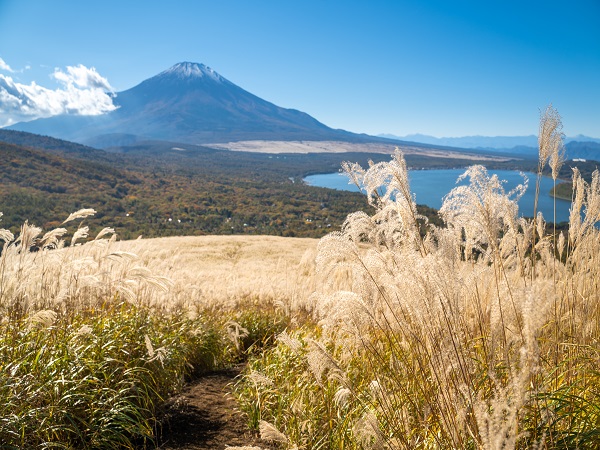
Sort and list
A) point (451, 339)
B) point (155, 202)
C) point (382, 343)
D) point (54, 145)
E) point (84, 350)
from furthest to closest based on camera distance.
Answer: point (54, 145) → point (155, 202) → point (382, 343) → point (84, 350) → point (451, 339)

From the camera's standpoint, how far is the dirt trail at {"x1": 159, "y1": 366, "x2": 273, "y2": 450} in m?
3.89

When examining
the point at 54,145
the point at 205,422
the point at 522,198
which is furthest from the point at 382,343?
the point at 54,145

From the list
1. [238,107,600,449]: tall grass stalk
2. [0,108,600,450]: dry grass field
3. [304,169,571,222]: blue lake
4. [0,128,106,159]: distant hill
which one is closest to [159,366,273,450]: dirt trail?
[0,108,600,450]: dry grass field

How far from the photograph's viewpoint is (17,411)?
10.1 feet

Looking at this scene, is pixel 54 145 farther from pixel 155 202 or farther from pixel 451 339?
pixel 451 339

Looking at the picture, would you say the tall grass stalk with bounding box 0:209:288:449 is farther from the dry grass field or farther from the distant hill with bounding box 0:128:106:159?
the distant hill with bounding box 0:128:106:159

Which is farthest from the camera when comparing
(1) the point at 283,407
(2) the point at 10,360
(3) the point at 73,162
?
(3) the point at 73,162

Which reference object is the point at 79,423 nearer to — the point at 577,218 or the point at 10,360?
the point at 10,360

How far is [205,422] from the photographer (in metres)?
4.35

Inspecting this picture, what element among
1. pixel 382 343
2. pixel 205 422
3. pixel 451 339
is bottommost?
pixel 205 422

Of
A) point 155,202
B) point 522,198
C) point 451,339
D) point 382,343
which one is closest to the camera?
point 451,339

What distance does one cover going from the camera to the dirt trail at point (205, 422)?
389cm

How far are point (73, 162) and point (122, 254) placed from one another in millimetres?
122792

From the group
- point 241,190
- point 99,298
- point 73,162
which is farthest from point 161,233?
point 73,162
